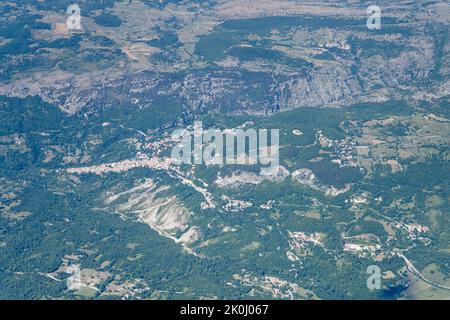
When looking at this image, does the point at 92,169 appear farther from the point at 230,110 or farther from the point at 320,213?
the point at 320,213

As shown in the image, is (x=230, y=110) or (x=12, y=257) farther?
(x=230, y=110)

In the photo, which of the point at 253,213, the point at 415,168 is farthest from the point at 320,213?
the point at 415,168

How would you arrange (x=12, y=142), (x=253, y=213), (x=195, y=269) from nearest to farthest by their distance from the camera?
(x=195, y=269)
(x=253, y=213)
(x=12, y=142)

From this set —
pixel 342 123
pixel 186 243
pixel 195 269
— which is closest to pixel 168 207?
pixel 186 243

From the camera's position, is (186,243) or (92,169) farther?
(92,169)

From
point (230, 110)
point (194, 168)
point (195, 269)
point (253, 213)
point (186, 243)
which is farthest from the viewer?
point (230, 110)

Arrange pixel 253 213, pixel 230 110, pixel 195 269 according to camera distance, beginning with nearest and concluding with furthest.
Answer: pixel 195 269 < pixel 253 213 < pixel 230 110

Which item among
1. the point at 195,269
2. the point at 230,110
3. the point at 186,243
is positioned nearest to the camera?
the point at 195,269

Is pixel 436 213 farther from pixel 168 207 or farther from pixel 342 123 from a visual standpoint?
pixel 168 207

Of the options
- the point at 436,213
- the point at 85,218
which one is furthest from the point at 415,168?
the point at 85,218
